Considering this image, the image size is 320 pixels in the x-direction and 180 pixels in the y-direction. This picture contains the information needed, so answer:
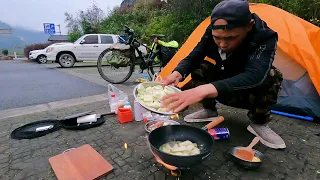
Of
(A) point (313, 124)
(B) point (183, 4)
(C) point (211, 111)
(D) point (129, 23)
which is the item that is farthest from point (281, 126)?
(D) point (129, 23)

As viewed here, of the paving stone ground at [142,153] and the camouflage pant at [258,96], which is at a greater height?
the camouflage pant at [258,96]

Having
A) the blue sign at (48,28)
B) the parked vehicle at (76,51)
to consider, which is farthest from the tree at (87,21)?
the parked vehicle at (76,51)

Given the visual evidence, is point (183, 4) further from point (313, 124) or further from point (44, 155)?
point (44, 155)

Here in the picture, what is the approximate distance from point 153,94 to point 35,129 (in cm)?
159

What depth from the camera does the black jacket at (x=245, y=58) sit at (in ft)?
4.28

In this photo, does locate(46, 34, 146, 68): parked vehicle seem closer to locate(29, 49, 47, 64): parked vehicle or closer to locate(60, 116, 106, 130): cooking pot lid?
locate(29, 49, 47, 64): parked vehicle

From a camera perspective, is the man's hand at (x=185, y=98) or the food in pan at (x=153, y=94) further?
the food in pan at (x=153, y=94)

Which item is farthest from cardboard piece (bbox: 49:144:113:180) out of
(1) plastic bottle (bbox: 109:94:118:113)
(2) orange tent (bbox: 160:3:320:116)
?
(2) orange tent (bbox: 160:3:320:116)

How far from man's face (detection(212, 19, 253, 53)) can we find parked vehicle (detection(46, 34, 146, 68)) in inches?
333

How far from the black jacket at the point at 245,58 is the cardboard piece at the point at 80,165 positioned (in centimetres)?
105

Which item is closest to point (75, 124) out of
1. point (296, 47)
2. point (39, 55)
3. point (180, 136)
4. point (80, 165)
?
point (80, 165)

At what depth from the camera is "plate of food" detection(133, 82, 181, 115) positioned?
147cm

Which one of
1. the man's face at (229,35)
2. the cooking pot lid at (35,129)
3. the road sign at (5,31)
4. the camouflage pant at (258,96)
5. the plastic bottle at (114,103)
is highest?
the road sign at (5,31)

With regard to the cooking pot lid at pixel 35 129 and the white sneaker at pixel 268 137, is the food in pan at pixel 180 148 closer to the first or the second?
the white sneaker at pixel 268 137
